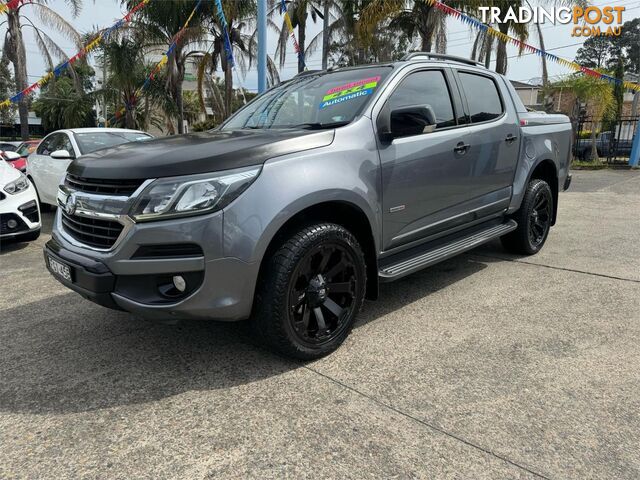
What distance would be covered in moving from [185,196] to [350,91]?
1.56 meters

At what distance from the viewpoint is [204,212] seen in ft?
8.00

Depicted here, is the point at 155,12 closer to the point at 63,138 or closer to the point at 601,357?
the point at 63,138

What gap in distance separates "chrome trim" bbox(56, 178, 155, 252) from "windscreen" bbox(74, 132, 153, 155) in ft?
16.7

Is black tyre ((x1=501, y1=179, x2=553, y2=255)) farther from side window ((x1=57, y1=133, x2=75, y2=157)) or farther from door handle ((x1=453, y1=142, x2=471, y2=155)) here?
side window ((x1=57, y1=133, x2=75, y2=157))

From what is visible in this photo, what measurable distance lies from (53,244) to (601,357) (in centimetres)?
335

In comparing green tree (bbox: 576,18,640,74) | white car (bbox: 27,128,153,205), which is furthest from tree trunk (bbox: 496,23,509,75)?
green tree (bbox: 576,18,640,74)

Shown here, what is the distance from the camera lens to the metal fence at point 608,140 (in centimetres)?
1662

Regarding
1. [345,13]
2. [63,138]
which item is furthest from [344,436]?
[345,13]

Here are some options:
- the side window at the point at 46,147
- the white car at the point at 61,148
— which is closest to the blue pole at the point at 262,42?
the white car at the point at 61,148

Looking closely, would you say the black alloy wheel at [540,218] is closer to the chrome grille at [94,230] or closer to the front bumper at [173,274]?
the front bumper at [173,274]

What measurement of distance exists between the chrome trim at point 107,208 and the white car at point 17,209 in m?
3.31

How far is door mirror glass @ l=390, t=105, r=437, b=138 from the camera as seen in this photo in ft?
10.7

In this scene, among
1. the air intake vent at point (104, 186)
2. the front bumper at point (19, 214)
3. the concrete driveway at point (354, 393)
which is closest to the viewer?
the concrete driveway at point (354, 393)

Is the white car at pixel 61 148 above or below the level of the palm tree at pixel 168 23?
below
